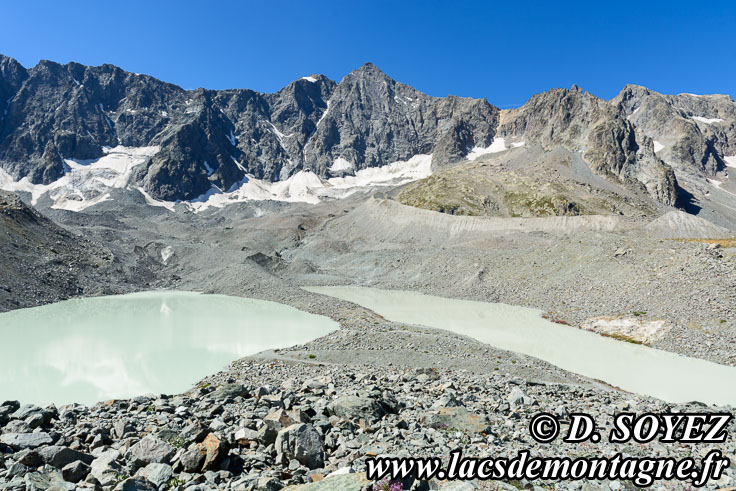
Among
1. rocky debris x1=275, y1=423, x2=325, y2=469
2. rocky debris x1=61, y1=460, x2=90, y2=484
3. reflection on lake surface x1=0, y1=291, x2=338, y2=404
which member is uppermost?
rocky debris x1=275, y1=423, x2=325, y2=469

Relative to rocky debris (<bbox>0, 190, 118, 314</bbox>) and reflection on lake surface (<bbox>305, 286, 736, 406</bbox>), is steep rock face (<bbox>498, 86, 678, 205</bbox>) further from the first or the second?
rocky debris (<bbox>0, 190, 118, 314</bbox>)

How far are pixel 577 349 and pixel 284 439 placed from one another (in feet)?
99.6

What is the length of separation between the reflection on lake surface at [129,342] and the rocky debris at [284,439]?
966 cm

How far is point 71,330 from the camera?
35.0 meters

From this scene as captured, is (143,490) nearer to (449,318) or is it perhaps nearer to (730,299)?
(449,318)

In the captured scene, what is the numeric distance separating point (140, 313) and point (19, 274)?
17.8 m

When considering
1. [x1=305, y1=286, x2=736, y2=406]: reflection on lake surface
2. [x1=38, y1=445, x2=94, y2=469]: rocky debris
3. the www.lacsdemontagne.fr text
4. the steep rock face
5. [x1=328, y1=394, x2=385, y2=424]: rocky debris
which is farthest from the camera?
the steep rock face

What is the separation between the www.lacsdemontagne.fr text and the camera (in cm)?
743

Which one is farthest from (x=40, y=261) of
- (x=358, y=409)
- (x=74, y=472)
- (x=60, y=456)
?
(x=358, y=409)

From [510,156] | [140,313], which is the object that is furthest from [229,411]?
[510,156]

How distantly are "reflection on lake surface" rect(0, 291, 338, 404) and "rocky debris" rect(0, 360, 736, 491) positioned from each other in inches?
380

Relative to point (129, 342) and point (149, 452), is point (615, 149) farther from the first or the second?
point (149, 452)

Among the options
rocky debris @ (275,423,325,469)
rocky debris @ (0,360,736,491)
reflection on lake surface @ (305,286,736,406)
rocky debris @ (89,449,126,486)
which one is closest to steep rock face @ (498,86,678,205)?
reflection on lake surface @ (305,286,736,406)

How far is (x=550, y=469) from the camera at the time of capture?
25.6 feet
